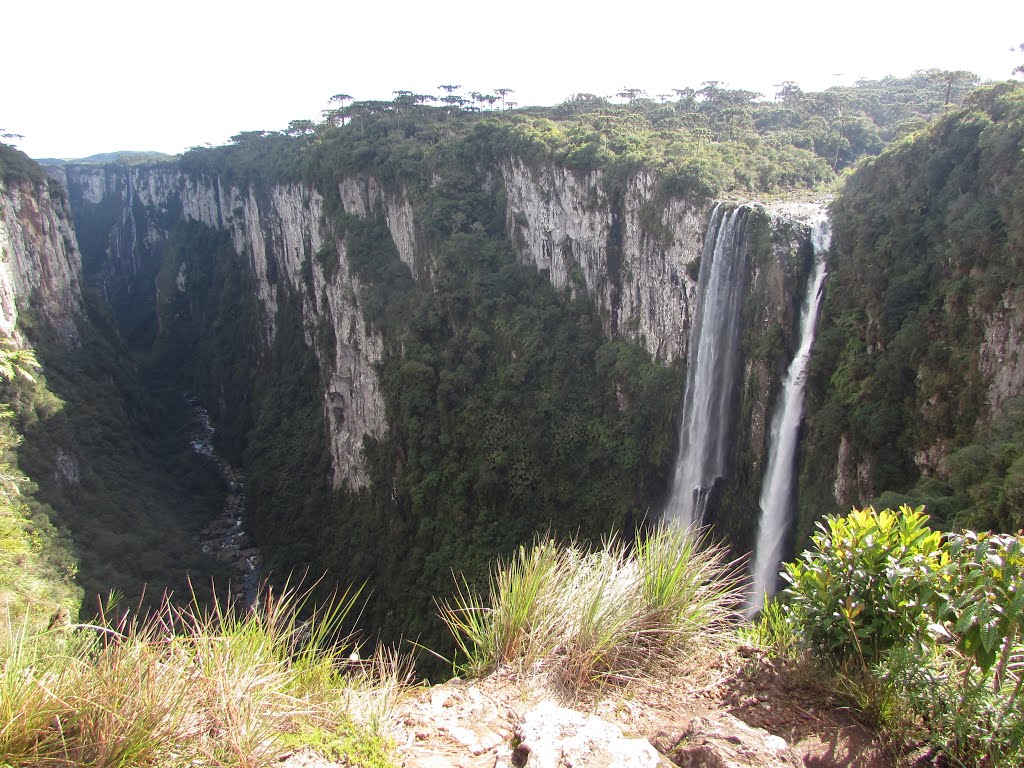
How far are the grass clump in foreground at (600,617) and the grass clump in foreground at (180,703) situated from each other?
89 cm

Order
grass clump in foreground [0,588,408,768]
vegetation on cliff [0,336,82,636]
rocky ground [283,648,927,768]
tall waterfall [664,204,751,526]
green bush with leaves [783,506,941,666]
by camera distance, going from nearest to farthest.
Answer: grass clump in foreground [0,588,408,768], rocky ground [283,648,927,768], green bush with leaves [783,506,941,666], vegetation on cliff [0,336,82,636], tall waterfall [664,204,751,526]

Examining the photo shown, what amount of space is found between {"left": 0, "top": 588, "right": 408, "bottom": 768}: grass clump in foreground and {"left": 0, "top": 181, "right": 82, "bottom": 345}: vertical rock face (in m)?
31.3

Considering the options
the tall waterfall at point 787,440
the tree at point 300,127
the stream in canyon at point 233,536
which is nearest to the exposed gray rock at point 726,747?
the tall waterfall at point 787,440

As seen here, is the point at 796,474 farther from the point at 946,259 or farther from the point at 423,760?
the point at 423,760

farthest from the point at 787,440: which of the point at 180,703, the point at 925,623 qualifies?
the point at 180,703

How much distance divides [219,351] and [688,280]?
44.8 meters

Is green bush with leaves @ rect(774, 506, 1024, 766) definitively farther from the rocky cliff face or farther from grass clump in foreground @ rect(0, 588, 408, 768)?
the rocky cliff face

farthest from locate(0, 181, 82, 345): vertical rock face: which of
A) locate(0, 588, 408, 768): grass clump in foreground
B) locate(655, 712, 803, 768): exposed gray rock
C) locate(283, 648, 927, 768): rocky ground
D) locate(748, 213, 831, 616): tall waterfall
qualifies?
locate(655, 712, 803, 768): exposed gray rock

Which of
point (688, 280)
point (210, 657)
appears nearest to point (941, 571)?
point (210, 657)

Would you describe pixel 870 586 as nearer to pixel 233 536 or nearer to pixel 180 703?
pixel 180 703

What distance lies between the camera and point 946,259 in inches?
523

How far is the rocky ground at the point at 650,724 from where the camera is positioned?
317 cm

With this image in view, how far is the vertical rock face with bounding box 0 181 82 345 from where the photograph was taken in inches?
1220

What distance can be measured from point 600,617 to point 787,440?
14.0 meters
